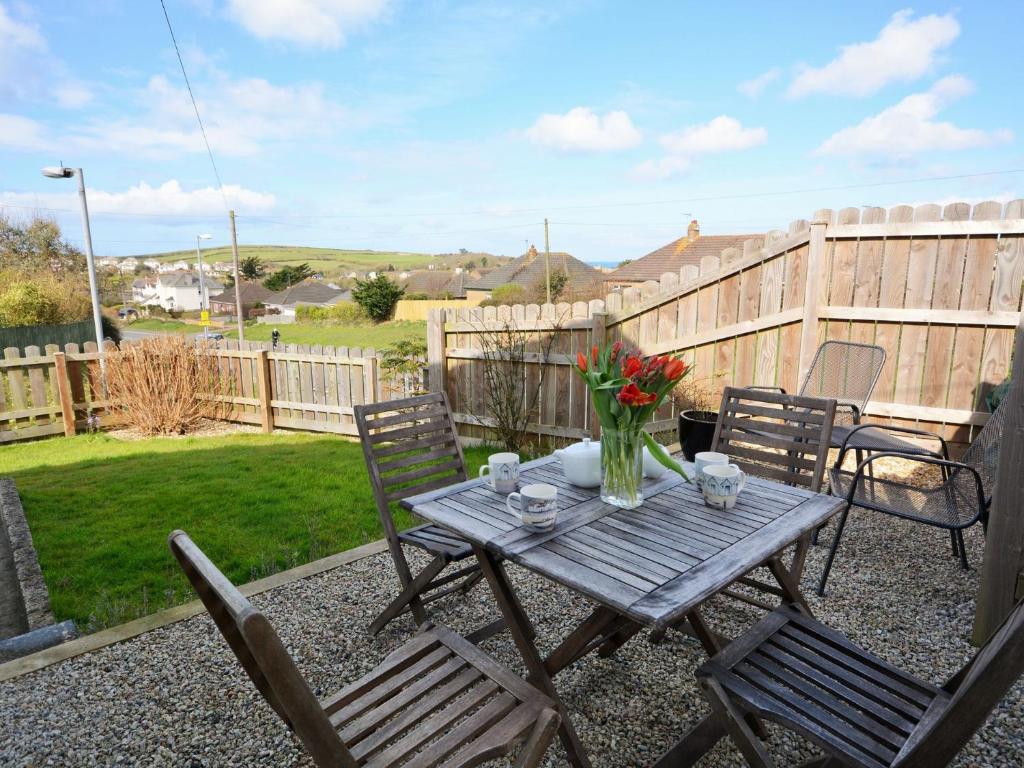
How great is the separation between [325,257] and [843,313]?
206 ft

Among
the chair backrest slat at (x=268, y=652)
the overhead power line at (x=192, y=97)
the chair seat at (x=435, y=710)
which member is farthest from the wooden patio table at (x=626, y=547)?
the overhead power line at (x=192, y=97)

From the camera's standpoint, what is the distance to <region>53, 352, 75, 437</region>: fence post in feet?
22.1

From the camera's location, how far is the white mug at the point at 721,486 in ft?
6.04

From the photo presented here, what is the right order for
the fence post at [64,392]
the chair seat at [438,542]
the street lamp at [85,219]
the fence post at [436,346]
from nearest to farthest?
the chair seat at [438,542] < the fence post at [436,346] < the fence post at [64,392] < the street lamp at [85,219]

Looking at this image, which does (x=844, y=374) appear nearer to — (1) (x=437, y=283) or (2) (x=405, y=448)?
(2) (x=405, y=448)

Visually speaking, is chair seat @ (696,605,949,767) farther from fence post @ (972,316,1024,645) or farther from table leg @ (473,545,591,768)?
fence post @ (972,316,1024,645)

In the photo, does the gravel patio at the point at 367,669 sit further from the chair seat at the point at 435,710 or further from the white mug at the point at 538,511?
the white mug at the point at 538,511

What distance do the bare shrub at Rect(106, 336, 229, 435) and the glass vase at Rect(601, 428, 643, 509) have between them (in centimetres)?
706

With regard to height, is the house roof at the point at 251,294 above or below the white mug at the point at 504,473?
above

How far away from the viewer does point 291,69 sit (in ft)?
33.5

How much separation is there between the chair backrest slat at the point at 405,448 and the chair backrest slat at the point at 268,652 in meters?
1.20

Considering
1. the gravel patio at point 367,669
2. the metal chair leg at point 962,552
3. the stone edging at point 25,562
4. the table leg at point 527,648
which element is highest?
the table leg at point 527,648

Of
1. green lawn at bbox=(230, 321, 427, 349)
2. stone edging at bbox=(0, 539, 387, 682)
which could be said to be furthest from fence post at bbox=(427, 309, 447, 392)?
green lawn at bbox=(230, 321, 427, 349)

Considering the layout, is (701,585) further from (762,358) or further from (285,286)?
(285,286)
